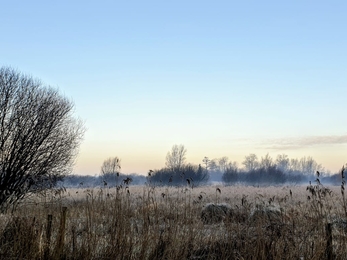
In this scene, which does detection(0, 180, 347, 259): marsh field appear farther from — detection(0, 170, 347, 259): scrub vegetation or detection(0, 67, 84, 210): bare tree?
detection(0, 67, 84, 210): bare tree

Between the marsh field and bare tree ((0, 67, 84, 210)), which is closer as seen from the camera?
the marsh field

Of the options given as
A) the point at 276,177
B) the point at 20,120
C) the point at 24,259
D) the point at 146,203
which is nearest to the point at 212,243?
the point at 146,203

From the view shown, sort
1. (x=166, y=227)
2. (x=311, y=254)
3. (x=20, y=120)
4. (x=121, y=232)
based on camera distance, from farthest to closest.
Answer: (x=20, y=120) < (x=166, y=227) < (x=121, y=232) < (x=311, y=254)

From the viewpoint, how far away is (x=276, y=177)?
82.0 m

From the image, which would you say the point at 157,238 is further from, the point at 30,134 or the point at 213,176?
the point at 213,176

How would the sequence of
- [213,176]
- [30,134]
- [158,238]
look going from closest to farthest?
[158,238] → [30,134] → [213,176]

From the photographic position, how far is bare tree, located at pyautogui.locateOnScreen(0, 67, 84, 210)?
17.6m

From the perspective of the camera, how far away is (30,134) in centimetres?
1845

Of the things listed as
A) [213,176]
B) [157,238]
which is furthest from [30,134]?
[213,176]

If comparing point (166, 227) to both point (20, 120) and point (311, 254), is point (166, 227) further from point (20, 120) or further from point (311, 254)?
point (20, 120)

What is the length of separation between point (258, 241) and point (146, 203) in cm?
207

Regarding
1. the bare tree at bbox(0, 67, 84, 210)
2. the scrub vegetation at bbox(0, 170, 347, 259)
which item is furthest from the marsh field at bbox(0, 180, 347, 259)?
the bare tree at bbox(0, 67, 84, 210)

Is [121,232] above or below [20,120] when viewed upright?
below

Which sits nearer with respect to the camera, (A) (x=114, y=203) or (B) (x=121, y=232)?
(B) (x=121, y=232)
